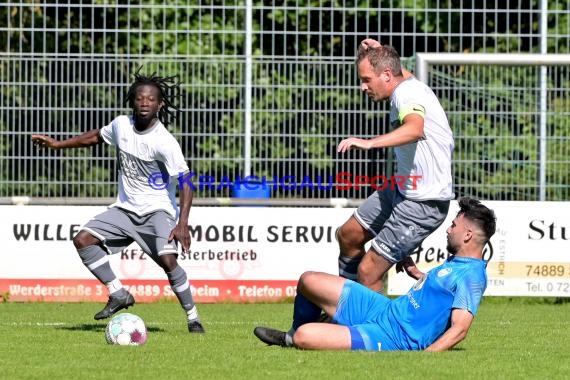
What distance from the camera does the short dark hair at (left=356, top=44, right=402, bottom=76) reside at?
987 cm

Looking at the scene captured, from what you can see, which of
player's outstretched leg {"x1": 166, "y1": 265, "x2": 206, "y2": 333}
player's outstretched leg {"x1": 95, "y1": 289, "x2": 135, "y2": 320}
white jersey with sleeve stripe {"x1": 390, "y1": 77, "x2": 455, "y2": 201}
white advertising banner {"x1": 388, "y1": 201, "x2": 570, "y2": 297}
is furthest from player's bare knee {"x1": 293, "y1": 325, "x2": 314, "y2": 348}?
white advertising banner {"x1": 388, "y1": 201, "x2": 570, "y2": 297}

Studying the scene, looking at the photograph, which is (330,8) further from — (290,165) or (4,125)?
(4,125)

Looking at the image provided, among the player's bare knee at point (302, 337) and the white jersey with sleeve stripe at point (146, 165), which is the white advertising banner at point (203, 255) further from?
the player's bare knee at point (302, 337)

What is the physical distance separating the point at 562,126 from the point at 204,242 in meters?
4.32

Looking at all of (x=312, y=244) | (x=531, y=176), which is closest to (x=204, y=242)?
(x=312, y=244)

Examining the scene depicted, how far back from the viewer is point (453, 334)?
8.63m

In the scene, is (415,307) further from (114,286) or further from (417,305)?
(114,286)

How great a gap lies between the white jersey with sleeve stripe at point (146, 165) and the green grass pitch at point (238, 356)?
1.03 m

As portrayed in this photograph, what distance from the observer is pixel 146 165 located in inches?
445

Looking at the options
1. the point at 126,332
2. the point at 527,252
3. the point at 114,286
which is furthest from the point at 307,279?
the point at 527,252

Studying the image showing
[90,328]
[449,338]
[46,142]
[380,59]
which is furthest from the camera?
[46,142]

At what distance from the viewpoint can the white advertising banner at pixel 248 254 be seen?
15.5 m

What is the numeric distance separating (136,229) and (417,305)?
10.7ft

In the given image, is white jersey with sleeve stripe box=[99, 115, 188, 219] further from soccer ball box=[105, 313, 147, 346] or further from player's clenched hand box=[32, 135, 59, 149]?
soccer ball box=[105, 313, 147, 346]
